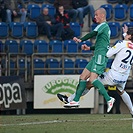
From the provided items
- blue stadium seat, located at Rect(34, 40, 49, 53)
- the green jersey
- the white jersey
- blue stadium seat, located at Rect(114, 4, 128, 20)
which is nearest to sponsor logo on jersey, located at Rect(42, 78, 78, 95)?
blue stadium seat, located at Rect(34, 40, 49, 53)

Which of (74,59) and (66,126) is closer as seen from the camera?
(66,126)

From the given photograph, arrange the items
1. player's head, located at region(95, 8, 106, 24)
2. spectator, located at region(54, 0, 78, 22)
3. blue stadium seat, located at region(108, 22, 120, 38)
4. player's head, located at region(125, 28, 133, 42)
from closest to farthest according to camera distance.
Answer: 1. player's head, located at region(125, 28, 133, 42)
2. player's head, located at region(95, 8, 106, 24)
3. blue stadium seat, located at region(108, 22, 120, 38)
4. spectator, located at region(54, 0, 78, 22)

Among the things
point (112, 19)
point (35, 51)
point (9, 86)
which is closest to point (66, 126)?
point (9, 86)

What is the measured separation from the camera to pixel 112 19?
2303 cm

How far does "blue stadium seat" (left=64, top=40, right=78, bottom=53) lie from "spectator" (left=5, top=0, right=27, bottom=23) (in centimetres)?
191

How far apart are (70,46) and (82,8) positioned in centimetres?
201

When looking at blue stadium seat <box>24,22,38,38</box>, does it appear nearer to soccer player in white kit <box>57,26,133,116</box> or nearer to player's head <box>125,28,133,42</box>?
soccer player in white kit <box>57,26,133,116</box>

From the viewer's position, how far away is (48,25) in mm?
21438

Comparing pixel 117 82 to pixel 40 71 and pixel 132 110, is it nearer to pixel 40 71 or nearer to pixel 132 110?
pixel 132 110

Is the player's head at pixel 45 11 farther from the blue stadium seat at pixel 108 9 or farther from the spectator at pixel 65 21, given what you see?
the blue stadium seat at pixel 108 9

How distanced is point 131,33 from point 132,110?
1.51 meters

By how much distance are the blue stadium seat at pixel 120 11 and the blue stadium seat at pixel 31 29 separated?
9.55 ft

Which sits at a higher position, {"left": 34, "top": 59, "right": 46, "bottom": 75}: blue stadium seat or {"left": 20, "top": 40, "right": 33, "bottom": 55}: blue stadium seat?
{"left": 20, "top": 40, "right": 33, "bottom": 55}: blue stadium seat

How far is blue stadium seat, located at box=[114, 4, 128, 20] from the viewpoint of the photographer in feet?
74.4
